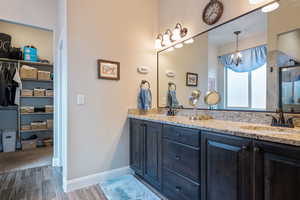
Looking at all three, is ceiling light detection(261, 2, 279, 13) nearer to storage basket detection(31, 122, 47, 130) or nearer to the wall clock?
the wall clock

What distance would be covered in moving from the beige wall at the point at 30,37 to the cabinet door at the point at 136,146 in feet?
11.0

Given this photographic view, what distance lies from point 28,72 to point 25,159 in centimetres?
197

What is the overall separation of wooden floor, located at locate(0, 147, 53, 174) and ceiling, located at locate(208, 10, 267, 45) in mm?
3443

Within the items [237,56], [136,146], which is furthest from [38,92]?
[237,56]

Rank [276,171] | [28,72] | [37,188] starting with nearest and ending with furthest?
1. [276,171]
2. [37,188]
3. [28,72]

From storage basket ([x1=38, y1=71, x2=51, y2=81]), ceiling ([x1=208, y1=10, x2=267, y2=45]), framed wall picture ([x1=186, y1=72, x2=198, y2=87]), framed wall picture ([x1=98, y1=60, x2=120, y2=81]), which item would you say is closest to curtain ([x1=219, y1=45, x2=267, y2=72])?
ceiling ([x1=208, y1=10, x2=267, y2=45])

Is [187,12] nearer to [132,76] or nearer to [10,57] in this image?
[132,76]

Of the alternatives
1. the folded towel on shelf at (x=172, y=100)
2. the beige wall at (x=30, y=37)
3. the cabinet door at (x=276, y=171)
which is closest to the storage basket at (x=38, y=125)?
the beige wall at (x=30, y=37)

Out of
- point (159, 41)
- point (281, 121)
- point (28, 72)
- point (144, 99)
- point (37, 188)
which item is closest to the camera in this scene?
point (281, 121)

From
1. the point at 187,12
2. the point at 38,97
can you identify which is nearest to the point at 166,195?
the point at 187,12

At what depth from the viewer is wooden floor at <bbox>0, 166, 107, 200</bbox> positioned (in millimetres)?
1951

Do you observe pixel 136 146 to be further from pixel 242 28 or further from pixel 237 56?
pixel 242 28

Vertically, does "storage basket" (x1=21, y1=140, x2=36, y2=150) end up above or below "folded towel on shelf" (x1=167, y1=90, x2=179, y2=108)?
below

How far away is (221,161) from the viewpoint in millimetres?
1262
